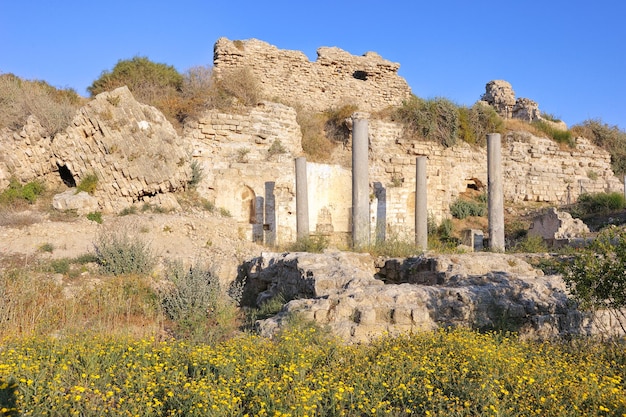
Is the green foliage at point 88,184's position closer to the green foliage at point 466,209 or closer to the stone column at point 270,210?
the stone column at point 270,210

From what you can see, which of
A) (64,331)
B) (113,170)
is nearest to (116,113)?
(113,170)

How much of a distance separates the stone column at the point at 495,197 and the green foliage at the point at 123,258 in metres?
10.6

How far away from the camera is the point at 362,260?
34.3 feet

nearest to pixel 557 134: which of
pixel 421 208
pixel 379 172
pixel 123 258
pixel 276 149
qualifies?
pixel 379 172

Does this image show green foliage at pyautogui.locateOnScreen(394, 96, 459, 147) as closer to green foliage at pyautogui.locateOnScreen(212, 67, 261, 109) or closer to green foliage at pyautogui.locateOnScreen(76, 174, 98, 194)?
green foliage at pyautogui.locateOnScreen(212, 67, 261, 109)

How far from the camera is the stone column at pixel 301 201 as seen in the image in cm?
1634

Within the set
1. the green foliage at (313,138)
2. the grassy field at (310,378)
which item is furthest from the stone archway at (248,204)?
the grassy field at (310,378)

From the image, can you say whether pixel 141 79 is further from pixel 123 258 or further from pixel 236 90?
pixel 123 258

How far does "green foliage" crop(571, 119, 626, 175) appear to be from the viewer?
1029 inches

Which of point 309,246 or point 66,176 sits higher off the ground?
point 66,176

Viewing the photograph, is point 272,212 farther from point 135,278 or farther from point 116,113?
point 135,278

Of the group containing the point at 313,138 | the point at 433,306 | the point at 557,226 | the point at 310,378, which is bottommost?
the point at 310,378

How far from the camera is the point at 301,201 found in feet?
54.2

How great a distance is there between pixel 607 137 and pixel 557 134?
2.75 m
